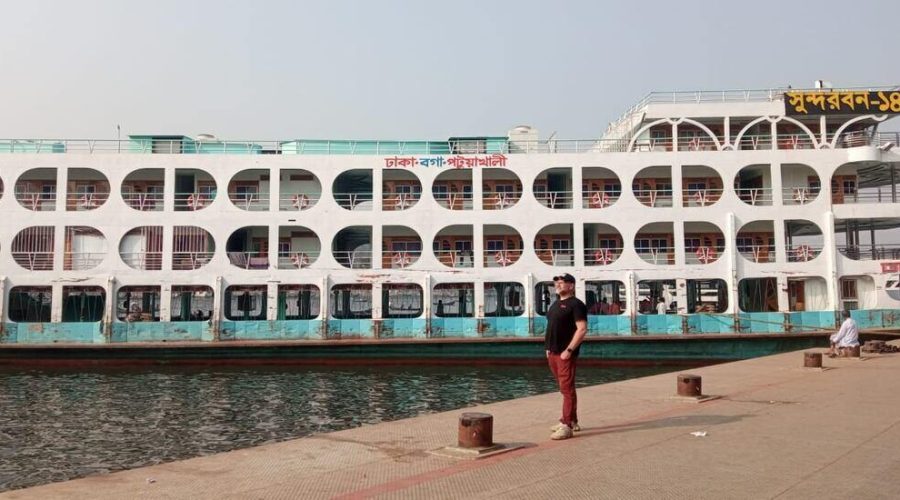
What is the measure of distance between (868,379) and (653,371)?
35.8 ft

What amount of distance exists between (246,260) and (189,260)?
7.64ft

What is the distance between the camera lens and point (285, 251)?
30078 mm

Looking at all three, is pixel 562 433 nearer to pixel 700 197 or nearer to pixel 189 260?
pixel 700 197

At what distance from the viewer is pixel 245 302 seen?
3088 cm

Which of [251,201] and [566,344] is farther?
[251,201]

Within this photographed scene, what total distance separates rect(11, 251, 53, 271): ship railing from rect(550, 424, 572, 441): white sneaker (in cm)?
2556

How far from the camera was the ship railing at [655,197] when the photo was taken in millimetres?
28562

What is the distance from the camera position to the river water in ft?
39.9

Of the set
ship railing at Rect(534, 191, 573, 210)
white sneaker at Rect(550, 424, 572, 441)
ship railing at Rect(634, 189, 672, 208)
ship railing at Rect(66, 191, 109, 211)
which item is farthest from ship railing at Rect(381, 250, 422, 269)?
white sneaker at Rect(550, 424, 572, 441)

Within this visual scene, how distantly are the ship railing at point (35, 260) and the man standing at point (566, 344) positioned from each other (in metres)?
25.3

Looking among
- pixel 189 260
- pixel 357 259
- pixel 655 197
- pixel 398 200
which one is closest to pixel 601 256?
pixel 655 197

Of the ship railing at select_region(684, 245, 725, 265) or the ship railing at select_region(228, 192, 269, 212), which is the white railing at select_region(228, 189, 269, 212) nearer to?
the ship railing at select_region(228, 192, 269, 212)

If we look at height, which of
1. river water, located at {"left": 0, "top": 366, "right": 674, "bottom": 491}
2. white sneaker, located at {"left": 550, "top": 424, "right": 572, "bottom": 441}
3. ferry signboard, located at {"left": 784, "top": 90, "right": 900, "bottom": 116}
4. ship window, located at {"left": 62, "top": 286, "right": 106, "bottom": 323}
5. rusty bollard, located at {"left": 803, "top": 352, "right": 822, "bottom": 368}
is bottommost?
river water, located at {"left": 0, "top": 366, "right": 674, "bottom": 491}

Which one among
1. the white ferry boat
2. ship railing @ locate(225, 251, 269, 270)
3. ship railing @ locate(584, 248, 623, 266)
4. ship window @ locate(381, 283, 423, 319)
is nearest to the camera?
the white ferry boat
